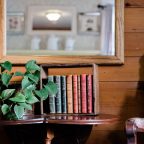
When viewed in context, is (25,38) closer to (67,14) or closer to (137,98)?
(67,14)

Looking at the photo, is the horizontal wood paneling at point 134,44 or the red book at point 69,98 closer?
the red book at point 69,98

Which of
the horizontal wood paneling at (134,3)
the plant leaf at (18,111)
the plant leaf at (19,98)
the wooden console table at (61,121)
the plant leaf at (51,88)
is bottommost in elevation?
the wooden console table at (61,121)

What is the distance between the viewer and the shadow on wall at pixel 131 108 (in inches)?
68.0

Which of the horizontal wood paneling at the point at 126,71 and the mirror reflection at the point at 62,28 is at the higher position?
the mirror reflection at the point at 62,28

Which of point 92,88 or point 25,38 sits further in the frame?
point 25,38

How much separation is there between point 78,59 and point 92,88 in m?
0.24

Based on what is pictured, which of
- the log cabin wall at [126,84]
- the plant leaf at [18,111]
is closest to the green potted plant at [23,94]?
the plant leaf at [18,111]

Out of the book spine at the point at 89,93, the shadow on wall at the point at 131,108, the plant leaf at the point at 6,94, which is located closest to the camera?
the plant leaf at the point at 6,94

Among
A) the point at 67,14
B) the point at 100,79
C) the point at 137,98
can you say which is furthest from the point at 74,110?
the point at 67,14

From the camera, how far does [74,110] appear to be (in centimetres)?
156

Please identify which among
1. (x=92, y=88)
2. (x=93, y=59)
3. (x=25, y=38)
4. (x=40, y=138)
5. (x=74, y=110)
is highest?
(x=25, y=38)

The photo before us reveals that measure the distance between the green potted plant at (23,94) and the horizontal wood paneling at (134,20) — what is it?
0.57 meters

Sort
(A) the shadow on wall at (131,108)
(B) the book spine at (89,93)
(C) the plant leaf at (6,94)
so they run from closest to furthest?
1. (C) the plant leaf at (6,94)
2. (B) the book spine at (89,93)
3. (A) the shadow on wall at (131,108)

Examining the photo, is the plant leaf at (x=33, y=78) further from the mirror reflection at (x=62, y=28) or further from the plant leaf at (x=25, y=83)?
the mirror reflection at (x=62, y=28)
